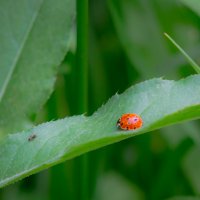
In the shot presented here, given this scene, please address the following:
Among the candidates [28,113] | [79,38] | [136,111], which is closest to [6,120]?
[28,113]

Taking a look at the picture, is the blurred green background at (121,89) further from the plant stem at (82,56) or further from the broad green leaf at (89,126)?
the broad green leaf at (89,126)

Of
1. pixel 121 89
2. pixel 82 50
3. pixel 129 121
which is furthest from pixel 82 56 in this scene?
pixel 121 89

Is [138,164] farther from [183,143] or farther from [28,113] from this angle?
[28,113]

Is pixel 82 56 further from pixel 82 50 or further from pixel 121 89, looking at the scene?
pixel 121 89

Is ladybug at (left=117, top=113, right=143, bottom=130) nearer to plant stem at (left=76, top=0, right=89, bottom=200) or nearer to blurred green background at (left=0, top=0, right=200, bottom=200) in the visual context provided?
plant stem at (left=76, top=0, right=89, bottom=200)

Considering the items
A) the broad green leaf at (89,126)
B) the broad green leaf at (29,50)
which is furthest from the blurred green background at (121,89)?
the broad green leaf at (89,126)

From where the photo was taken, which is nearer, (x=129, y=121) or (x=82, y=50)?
(x=129, y=121)
